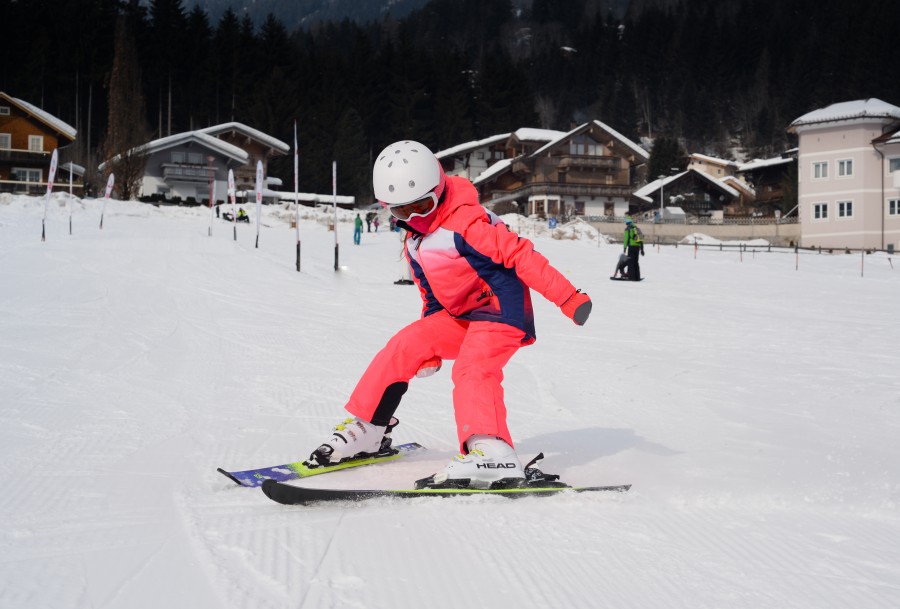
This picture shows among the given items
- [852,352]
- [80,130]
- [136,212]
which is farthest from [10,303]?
[80,130]

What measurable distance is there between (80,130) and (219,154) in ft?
79.8

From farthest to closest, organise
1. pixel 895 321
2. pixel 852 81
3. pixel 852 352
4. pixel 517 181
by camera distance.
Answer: pixel 852 81
pixel 517 181
pixel 895 321
pixel 852 352

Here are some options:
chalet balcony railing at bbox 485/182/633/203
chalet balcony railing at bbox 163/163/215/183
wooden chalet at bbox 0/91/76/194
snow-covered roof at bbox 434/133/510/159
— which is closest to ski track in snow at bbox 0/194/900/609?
wooden chalet at bbox 0/91/76/194

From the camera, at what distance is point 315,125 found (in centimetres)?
7006

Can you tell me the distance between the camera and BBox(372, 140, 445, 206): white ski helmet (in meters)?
3.56

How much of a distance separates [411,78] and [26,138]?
42624 mm

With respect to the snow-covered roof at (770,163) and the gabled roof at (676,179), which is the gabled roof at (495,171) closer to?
the gabled roof at (676,179)

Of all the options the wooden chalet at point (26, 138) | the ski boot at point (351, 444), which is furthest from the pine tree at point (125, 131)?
the ski boot at point (351, 444)

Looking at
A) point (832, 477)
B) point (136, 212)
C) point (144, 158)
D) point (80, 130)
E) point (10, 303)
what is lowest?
point (832, 477)

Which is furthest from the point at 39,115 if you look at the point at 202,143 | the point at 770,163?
the point at 770,163

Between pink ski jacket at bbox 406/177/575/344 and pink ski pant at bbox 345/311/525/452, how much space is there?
8 centimetres

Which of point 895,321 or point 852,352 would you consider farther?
point 895,321

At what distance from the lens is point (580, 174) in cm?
6212

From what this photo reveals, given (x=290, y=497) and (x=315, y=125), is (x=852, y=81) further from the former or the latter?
(x=290, y=497)
